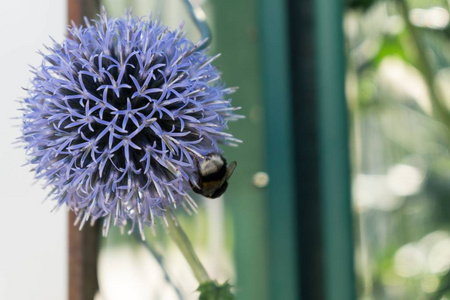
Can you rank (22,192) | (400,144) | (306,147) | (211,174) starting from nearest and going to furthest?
(211,174) → (22,192) → (400,144) → (306,147)

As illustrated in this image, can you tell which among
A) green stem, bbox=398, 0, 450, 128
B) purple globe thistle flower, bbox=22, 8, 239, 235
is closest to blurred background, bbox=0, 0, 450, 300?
green stem, bbox=398, 0, 450, 128

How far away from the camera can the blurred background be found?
86 cm

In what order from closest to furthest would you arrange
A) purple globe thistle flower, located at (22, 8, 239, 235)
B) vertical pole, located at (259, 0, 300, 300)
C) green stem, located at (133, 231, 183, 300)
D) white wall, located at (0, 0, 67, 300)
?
purple globe thistle flower, located at (22, 8, 239, 235)
white wall, located at (0, 0, 67, 300)
green stem, located at (133, 231, 183, 300)
vertical pole, located at (259, 0, 300, 300)

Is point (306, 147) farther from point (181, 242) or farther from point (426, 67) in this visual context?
point (181, 242)

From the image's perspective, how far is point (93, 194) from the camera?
60cm

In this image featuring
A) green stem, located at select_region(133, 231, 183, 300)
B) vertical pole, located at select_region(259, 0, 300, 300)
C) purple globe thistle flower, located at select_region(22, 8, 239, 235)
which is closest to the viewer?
purple globe thistle flower, located at select_region(22, 8, 239, 235)

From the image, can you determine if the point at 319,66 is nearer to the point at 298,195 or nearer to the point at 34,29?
the point at 298,195

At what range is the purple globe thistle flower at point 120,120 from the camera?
1.94ft

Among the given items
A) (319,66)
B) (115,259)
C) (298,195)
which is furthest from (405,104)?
(115,259)

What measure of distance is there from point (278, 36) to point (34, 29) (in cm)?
46

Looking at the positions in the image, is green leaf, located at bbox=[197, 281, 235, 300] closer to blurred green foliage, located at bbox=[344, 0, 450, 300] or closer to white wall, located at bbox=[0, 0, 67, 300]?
white wall, located at bbox=[0, 0, 67, 300]

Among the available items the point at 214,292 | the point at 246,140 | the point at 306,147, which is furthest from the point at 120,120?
the point at 306,147

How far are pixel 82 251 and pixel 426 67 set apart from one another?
0.66 m

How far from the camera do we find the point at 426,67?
3.13 ft
